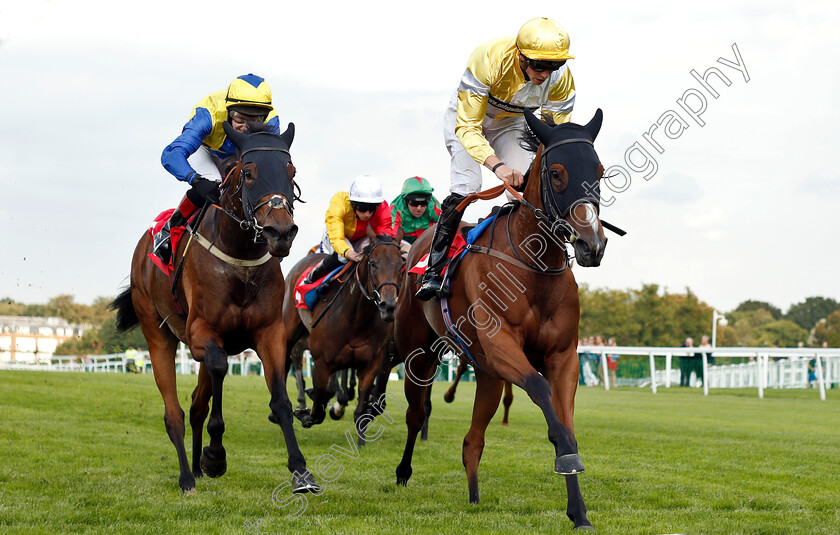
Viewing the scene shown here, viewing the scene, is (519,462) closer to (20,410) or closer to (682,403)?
(20,410)

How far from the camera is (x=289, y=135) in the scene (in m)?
5.88

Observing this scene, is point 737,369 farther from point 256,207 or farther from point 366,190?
point 256,207

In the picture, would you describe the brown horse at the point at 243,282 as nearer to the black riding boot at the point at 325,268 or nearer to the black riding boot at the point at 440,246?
the black riding boot at the point at 440,246

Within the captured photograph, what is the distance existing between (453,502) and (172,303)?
281 cm

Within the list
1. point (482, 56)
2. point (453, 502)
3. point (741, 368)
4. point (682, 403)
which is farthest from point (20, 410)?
point (741, 368)

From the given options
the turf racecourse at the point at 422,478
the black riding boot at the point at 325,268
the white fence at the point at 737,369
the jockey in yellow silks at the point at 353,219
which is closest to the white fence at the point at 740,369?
the white fence at the point at 737,369

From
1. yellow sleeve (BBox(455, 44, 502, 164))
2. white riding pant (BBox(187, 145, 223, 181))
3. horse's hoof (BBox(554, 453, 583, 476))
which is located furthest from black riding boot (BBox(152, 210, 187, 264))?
horse's hoof (BBox(554, 453, 583, 476))

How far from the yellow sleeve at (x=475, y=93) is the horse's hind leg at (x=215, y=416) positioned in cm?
219

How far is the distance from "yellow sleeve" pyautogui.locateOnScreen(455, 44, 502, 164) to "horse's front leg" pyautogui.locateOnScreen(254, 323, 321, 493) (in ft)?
6.18

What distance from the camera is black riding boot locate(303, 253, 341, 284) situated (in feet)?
32.2

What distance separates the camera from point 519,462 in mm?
7734

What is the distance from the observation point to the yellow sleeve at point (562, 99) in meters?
5.85

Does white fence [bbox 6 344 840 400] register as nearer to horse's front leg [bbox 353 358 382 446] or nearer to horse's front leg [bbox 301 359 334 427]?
horse's front leg [bbox 353 358 382 446]

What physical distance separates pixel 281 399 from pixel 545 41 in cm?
286
